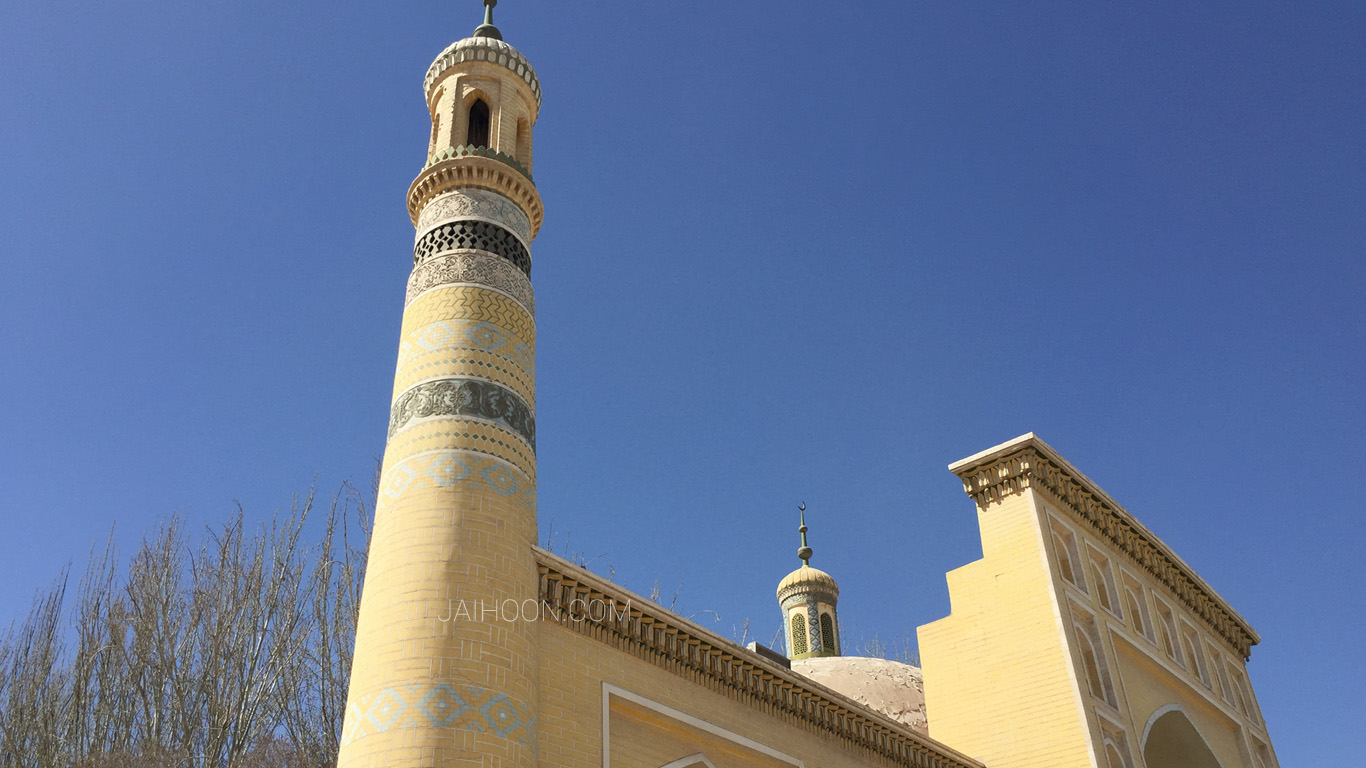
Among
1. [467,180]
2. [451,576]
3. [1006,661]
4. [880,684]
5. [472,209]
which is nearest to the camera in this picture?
[451,576]

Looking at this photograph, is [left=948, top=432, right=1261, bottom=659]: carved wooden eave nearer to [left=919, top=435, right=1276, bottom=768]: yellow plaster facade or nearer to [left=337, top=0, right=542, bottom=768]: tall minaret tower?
[left=919, top=435, right=1276, bottom=768]: yellow plaster facade

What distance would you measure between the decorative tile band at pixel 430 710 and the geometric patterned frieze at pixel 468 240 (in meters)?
3.41

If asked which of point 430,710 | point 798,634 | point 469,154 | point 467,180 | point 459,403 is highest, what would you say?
point 798,634

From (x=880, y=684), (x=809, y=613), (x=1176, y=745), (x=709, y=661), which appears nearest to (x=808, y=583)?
(x=809, y=613)

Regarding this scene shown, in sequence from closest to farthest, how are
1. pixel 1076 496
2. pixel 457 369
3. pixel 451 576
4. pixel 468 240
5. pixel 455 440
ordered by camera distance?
pixel 451 576, pixel 455 440, pixel 457 369, pixel 468 240, pixel 1076 496

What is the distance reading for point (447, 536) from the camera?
21.6ft

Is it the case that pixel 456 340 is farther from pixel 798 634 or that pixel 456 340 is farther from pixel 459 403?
pixel 798 634

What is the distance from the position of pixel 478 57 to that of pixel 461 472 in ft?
13.5

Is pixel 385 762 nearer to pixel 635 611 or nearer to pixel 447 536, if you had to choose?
pixel 447 536

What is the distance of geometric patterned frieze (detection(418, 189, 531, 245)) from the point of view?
8188mm

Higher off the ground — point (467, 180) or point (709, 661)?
point (467, 180)

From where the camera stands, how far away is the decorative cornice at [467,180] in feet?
27.5

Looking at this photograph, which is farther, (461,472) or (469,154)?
(469,154)

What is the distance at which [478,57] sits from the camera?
919 centimetres
